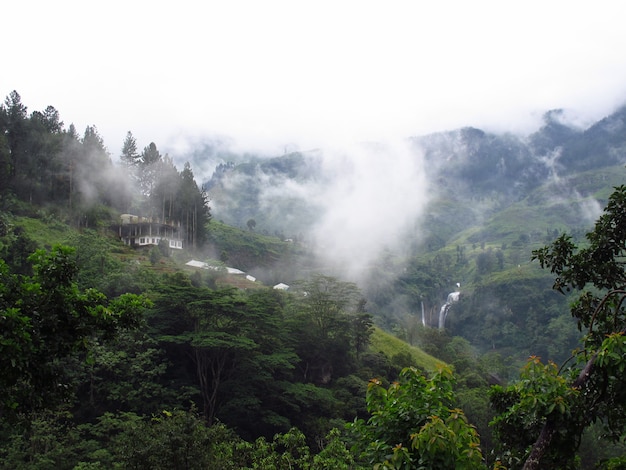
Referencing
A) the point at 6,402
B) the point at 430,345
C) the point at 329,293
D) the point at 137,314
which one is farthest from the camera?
the point at 430,345

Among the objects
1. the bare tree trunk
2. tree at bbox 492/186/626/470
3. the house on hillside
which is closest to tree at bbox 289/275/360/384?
the house on hillside

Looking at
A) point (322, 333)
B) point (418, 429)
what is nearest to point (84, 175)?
point (322, 333)

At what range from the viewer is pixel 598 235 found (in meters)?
7.34

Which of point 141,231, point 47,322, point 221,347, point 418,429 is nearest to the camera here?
point 418,429

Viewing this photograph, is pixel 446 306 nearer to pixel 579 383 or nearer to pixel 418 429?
pixel 579 383

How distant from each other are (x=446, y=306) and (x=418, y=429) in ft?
437

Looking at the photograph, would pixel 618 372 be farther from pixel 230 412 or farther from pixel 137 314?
pixel 230 412

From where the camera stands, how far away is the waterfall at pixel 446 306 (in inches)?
5031

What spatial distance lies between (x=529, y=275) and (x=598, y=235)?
129 metres

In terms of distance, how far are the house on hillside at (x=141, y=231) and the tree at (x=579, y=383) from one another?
175 feet

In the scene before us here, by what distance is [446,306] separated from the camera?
13262cm

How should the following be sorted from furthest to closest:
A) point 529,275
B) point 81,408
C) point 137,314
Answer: point 529,275, point 81,408, point 137,314

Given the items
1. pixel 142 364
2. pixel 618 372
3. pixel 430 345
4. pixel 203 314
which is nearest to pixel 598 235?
pixel 618 372

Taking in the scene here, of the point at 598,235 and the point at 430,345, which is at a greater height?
the point at 598,235
